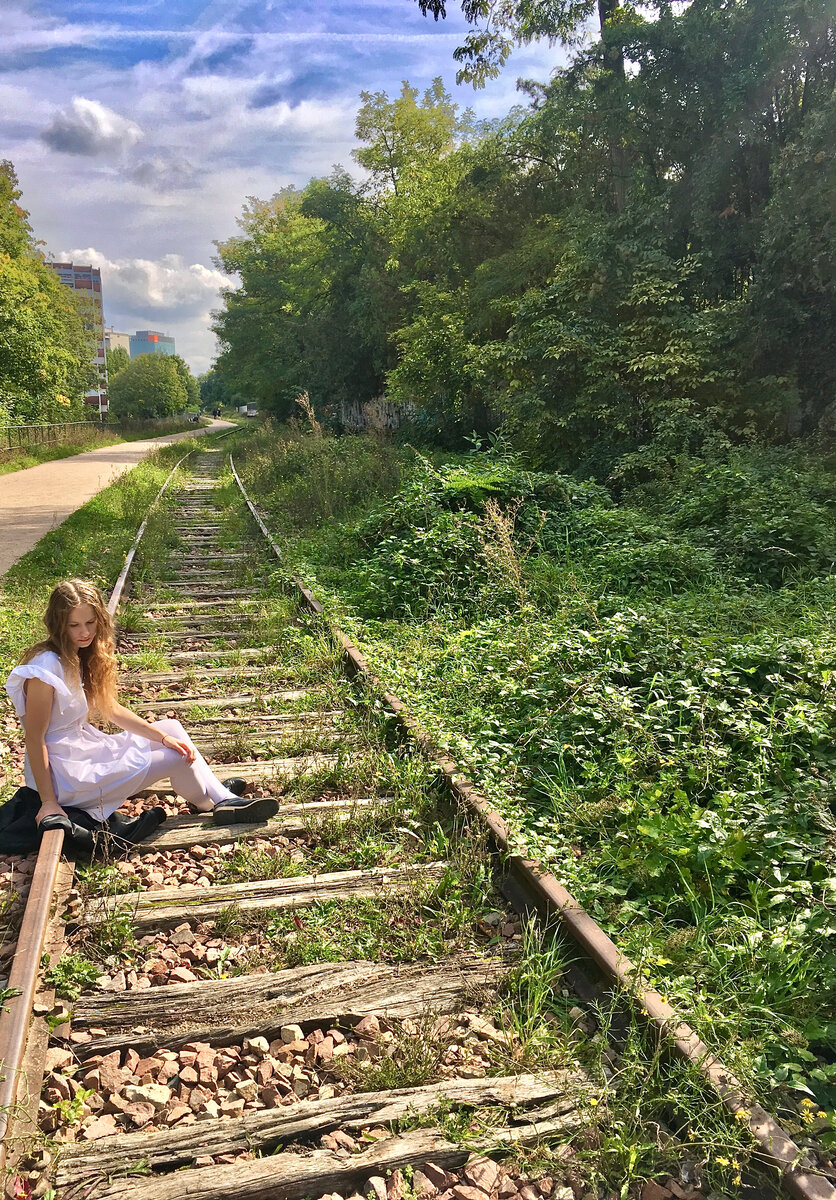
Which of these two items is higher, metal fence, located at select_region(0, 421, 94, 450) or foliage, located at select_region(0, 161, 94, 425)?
foliage, located at select_region(0, 161, 94, 425)

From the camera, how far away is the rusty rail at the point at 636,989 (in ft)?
7.06

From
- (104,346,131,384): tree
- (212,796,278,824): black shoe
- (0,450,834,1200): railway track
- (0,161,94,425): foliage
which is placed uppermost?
(104,346,131,384): tree

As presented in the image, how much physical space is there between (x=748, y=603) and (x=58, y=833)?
16.5 feet

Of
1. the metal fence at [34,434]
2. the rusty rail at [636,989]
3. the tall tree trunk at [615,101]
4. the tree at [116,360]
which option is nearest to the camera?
the rusty rail at [636,989]

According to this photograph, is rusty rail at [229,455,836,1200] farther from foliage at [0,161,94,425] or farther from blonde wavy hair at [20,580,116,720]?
foliage at [0,161,94,425]

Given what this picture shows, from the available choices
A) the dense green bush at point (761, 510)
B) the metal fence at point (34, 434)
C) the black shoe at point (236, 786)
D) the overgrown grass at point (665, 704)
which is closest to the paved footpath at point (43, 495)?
the metal fence at point (34, 434)

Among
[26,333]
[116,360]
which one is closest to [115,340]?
[116,360]

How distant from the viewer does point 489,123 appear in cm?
2222

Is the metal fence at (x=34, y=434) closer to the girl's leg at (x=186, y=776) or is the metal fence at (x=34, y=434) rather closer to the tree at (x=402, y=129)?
the tree at (x=402, y=129)

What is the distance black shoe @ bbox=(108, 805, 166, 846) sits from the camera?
3867mm

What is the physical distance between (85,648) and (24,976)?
175cm

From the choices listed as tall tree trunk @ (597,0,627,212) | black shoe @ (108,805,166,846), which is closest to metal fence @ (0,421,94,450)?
tall tree trunk @ (597,0,627,212)

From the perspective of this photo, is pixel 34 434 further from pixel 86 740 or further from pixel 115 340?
pixel 115 340

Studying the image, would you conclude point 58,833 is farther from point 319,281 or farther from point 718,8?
point 319,281
